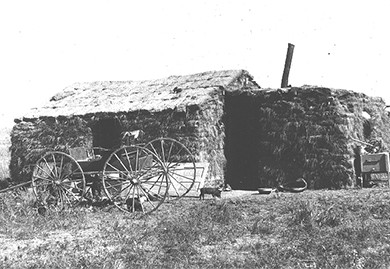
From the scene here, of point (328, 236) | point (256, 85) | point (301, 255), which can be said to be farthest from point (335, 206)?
point (256, 85)

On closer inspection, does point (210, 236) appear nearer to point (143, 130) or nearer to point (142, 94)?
point (143, 130)

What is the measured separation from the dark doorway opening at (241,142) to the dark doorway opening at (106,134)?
11.0 feet

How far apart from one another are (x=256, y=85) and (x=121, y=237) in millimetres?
10887

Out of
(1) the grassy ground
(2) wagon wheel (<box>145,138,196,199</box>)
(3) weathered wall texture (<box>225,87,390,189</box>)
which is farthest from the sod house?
(1) the grassy ground

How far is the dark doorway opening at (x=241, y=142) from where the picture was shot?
52.1 feet

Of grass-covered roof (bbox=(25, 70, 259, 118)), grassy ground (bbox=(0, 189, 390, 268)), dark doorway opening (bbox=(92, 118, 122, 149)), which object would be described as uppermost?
grass-covered roof (bbox=(25, 70, 259, 118))

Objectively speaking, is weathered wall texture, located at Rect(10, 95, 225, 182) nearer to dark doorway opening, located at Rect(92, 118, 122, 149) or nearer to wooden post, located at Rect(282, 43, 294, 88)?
dark doorway opening, located at Rect(92, 118, 122, 149)

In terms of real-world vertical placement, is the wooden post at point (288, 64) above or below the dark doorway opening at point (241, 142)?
above

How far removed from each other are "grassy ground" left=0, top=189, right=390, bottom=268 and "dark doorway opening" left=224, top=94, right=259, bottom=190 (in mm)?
4351

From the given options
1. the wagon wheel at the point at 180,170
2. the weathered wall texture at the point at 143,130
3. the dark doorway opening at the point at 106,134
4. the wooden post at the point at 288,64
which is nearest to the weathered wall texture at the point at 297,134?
the weathered wall texture at the point at 143,130

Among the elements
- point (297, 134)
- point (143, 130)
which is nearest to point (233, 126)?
point (297, 134)

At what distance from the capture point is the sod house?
1453 centimetres

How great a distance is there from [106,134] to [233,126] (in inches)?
153

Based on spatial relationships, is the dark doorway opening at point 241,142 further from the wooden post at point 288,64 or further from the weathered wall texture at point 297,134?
the wooden post at point 288,64
